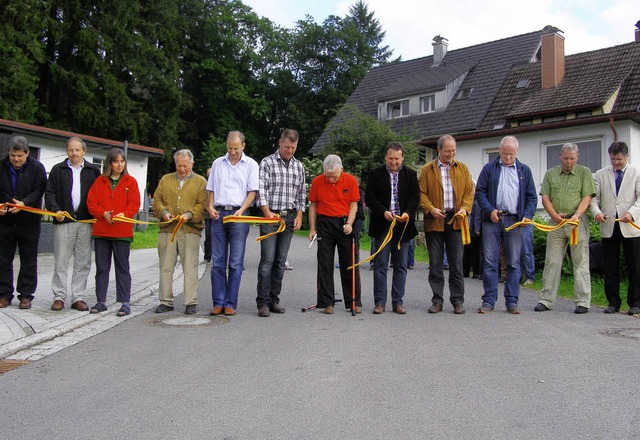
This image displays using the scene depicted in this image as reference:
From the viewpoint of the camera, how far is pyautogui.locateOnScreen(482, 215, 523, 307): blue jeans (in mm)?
8164

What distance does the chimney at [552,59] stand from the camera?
27.7m

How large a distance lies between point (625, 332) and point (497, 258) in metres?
1.84

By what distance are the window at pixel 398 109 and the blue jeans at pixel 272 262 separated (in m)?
27.6

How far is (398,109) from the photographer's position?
117ft

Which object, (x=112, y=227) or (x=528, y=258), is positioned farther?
(x=528, y=258)

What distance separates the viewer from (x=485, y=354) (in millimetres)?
5785

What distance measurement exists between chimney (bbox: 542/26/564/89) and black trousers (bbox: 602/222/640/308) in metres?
20.7

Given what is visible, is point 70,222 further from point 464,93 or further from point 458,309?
point 464,93

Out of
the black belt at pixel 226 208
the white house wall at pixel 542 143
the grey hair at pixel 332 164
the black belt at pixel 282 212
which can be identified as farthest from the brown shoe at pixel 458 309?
the white house wall at pixel 542 143

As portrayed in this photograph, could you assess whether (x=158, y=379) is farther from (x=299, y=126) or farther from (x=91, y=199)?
(x=299, y=126)

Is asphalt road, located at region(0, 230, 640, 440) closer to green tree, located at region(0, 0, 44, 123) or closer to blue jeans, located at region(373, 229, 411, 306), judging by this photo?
blue jeans, located at region(373, 229, 411, 306)

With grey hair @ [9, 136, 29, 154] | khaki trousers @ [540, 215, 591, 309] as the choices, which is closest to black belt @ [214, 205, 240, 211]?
grey hair @ [9, 136, 29, 154]

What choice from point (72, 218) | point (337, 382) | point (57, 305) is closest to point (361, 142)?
point (72, 218)

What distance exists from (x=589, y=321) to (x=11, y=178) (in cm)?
709
